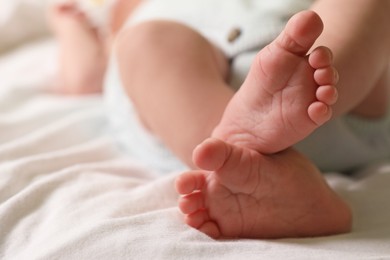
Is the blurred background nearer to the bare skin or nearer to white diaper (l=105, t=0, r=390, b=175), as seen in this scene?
white diaper (l=105, t=0, r=390, b=175)

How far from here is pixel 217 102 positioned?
67 centimetres

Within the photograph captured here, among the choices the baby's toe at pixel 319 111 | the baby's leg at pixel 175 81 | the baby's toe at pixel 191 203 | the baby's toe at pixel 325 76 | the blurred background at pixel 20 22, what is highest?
the baby's toe at pixel 325 76

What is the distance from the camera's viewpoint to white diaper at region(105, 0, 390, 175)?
31.6 inches

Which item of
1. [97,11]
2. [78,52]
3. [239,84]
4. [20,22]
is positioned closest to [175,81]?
[239,84]

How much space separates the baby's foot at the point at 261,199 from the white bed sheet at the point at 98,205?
0.02m

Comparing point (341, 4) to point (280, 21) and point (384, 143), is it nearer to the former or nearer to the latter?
point (280, 21)

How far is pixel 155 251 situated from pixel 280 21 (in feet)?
1.43

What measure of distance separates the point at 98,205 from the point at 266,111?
0.23 m

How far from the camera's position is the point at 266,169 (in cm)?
59

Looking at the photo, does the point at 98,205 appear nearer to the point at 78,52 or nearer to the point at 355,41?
the point at 355,41

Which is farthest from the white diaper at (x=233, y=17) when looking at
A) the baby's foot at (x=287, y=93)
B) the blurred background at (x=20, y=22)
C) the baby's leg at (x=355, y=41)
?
the blurred background at (x=20, y=22)

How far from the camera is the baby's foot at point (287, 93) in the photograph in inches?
20.8

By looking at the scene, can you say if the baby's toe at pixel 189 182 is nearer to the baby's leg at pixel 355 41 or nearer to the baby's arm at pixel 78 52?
the baby's leg at pixel 355 41

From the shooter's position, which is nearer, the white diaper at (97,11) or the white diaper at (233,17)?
the white diaper at (233,17)
